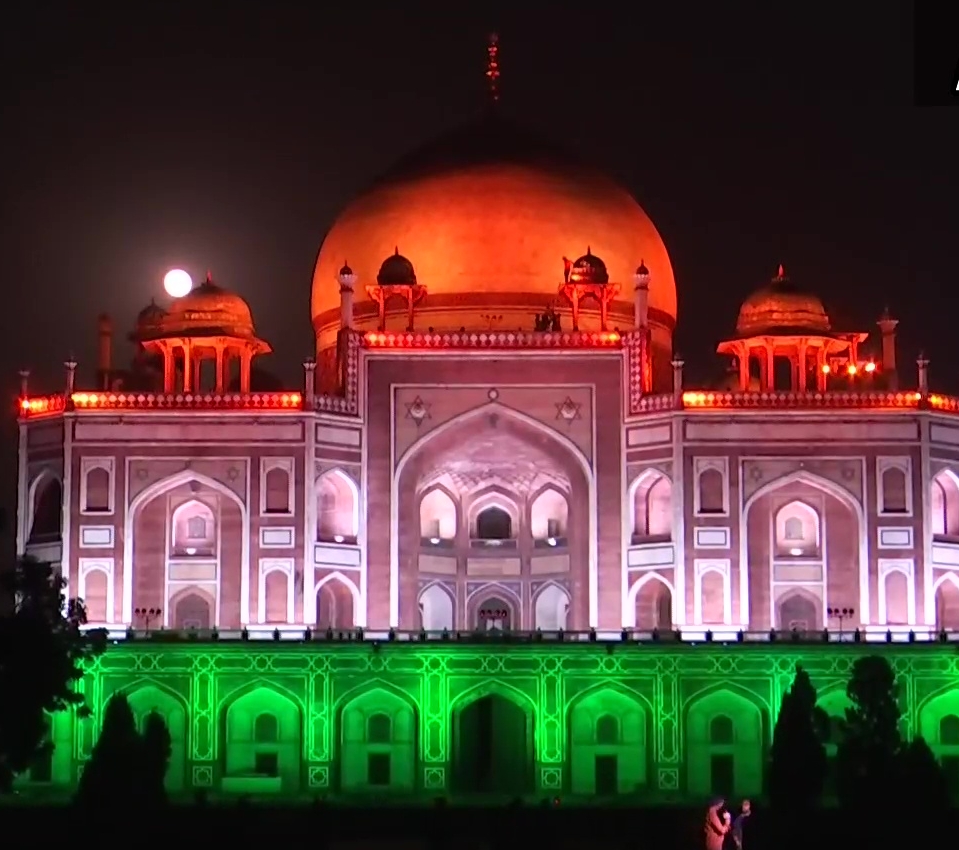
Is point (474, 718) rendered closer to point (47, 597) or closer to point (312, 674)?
point (312, 674)

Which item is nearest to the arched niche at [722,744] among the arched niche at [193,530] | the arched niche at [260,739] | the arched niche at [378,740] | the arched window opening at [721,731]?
the arched window opening at [721,731]

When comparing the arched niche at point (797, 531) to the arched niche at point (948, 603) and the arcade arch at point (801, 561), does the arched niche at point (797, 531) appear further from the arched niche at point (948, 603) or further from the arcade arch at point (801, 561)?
the arched niche at point (948, 603)

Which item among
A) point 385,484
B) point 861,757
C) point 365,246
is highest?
point 365,246


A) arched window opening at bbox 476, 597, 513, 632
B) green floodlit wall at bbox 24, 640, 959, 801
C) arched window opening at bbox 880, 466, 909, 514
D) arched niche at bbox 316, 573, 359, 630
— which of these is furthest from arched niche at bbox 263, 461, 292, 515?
arched window opening at bbox 880, 466, 909, 514

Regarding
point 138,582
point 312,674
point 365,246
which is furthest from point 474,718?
point 365,246

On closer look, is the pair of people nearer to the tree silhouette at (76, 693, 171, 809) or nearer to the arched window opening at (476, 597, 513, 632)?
the tree silhouette at (76, 693, 171, 809)

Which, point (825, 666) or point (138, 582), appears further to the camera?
point (138, 582)

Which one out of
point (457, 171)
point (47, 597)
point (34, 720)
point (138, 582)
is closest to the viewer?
point (34, 720)
